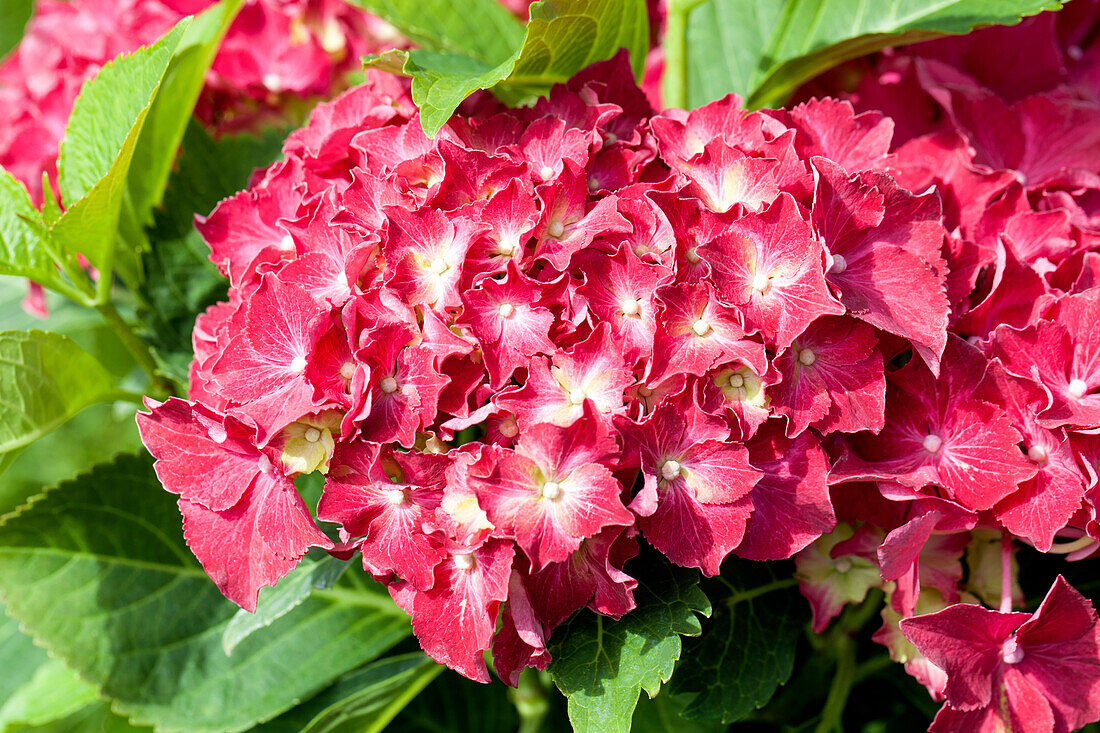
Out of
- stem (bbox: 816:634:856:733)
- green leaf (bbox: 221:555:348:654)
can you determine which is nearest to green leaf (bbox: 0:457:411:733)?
green leaf (bbox: 221:555:348:654)

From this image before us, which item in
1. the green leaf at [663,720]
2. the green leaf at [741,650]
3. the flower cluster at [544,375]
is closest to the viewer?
the flower cluster at [544,375]

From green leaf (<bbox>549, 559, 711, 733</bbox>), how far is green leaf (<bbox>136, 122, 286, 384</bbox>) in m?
0.48

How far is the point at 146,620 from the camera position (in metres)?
0.86

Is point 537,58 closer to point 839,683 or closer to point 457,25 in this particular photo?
point 457,25

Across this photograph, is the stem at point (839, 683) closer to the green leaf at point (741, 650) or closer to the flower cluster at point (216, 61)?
the green leaf at point (741, 650)

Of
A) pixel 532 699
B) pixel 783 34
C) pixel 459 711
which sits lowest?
pixel 459 711

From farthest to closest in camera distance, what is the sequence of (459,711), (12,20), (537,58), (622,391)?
(12,20) → (459,711) → (537,58) → (622,391)

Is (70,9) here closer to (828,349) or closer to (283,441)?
A: (283,441)

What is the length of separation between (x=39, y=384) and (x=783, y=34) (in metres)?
0.74

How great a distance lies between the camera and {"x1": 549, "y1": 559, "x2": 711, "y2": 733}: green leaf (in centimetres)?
57

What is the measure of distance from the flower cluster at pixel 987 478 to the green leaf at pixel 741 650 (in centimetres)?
6

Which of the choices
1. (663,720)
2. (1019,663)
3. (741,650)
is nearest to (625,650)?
(741,650)

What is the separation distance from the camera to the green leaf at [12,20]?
234 centimetres

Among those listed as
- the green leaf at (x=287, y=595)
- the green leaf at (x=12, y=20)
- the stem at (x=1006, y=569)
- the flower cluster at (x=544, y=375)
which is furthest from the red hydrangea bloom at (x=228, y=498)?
the green leaf at (x=12, y=20)
